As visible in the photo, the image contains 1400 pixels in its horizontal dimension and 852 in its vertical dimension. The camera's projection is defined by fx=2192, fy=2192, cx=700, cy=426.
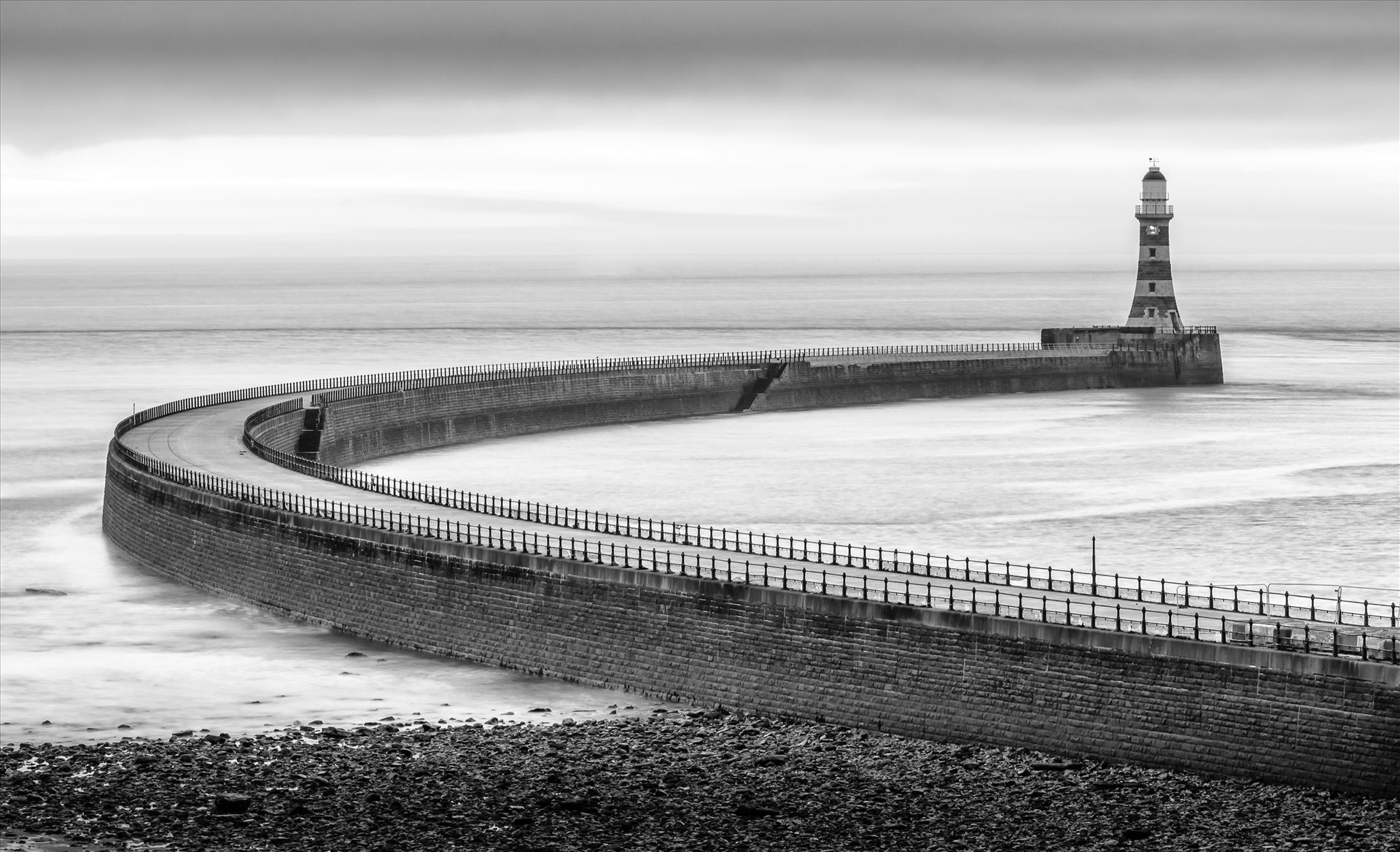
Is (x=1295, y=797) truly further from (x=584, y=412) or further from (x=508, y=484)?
(x=584, y=412)

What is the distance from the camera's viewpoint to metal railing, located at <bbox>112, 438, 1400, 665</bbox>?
34.8m

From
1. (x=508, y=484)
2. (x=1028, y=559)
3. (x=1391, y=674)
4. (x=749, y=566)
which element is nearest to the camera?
(x=1391, y=674)

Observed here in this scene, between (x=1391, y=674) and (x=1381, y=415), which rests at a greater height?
(x=1391, y=674)

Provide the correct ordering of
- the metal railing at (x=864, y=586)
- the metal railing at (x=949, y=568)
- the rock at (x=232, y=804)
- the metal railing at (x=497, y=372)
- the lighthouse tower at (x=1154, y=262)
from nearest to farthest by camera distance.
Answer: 1. the rock at (x=232, y=804)
2. the metal railing at (x=864, y=586)
3. the metal railing at (x=949, y=568)
4. the metal railing at (x=497, y=372)
5. the lighthouse tower at (x=1154, y=262)

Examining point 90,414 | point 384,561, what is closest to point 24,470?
point 90,414

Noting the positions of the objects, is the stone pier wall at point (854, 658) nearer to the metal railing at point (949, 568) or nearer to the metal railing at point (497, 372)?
the metal railing at point (949, 568)

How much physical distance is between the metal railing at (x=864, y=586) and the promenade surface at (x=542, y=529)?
2.7 inches

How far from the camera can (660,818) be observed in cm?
3394

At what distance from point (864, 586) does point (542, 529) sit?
44.2 feet

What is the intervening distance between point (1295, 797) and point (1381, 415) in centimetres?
8193

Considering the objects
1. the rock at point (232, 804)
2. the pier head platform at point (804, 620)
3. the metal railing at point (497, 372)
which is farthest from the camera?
the metal railing at point (497, 372)

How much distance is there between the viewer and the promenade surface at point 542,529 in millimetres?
38656

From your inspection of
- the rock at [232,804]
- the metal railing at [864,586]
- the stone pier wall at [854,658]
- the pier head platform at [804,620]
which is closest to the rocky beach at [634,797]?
the rock at [232,804]

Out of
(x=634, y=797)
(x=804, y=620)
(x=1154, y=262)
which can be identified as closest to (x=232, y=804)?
(x=634, y=797)
